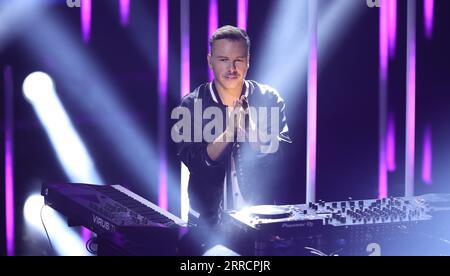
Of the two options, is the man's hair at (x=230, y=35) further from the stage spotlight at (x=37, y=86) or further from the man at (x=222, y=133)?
the stage spotlight at (x=37, y=86)

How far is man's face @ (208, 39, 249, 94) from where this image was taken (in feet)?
10.9

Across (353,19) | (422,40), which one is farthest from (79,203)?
(422,40)

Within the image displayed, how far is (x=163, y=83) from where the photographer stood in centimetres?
432

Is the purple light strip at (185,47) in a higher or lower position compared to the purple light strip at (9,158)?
higher

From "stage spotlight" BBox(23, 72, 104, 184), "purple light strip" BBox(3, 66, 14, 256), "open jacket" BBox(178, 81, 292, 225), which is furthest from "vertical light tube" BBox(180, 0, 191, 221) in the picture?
"purple light strip" BBox(3, 66, 14, 256)

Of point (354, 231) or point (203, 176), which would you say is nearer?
point (354, 231)

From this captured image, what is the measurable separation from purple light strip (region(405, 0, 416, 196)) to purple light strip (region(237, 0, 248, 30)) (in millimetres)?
1140

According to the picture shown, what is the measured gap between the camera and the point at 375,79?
4691 mm

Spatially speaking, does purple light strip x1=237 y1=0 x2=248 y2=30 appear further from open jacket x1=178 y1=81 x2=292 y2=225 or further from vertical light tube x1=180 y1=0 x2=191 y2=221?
open jacket x1=178 y1=81 x2=292 y2=225

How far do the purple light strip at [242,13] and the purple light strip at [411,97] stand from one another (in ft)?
3.74

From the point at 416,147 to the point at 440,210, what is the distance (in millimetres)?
1788

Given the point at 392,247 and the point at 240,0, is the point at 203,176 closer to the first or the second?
the point at 392,247

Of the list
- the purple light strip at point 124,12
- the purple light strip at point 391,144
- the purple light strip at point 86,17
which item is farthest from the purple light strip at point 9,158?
the purple light strip at point 391,144

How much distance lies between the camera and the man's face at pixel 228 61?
10.9ft
